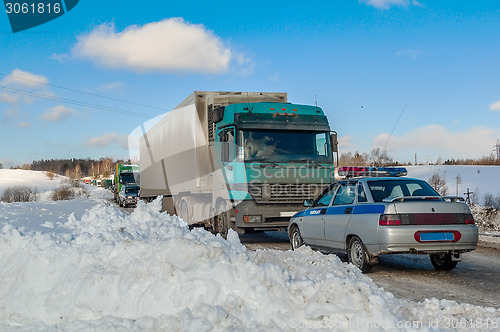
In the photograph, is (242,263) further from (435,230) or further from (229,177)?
(229,177)

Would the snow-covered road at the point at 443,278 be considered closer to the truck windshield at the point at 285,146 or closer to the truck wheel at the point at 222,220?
the truck windshield at the point at 285,146

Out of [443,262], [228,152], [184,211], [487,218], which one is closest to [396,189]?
[443,262]

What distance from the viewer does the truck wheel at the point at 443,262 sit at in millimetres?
8508

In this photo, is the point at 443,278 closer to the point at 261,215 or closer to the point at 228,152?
the point at 261,215

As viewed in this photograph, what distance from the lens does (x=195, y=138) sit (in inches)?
569

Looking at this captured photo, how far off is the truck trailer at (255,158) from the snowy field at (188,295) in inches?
236

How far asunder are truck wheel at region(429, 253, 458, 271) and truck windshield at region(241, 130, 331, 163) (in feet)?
14.2

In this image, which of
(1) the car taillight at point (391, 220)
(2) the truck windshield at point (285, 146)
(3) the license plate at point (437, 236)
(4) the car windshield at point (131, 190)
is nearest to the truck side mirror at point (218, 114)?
(2) the truck windshield at point (285, 146)

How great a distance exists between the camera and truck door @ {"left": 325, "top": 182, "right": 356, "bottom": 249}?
28.8 feet

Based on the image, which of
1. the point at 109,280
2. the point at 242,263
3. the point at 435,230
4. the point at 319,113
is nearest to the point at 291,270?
the point at 242,263

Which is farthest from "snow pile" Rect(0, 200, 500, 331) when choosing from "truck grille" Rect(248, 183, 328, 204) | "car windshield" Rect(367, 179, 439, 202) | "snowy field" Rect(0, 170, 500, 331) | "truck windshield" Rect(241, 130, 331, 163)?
"truck windshield" Rect(241, 130, 331, 163)

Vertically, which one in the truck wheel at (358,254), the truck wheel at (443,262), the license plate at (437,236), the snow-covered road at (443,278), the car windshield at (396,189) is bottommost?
the snow-covered road at (443,278)

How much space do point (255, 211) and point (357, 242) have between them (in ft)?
13.1

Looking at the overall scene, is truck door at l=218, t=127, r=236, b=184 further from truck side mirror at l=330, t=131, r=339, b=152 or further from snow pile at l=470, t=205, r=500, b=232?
snow pile at l=470, t=205, r=500, b=232
